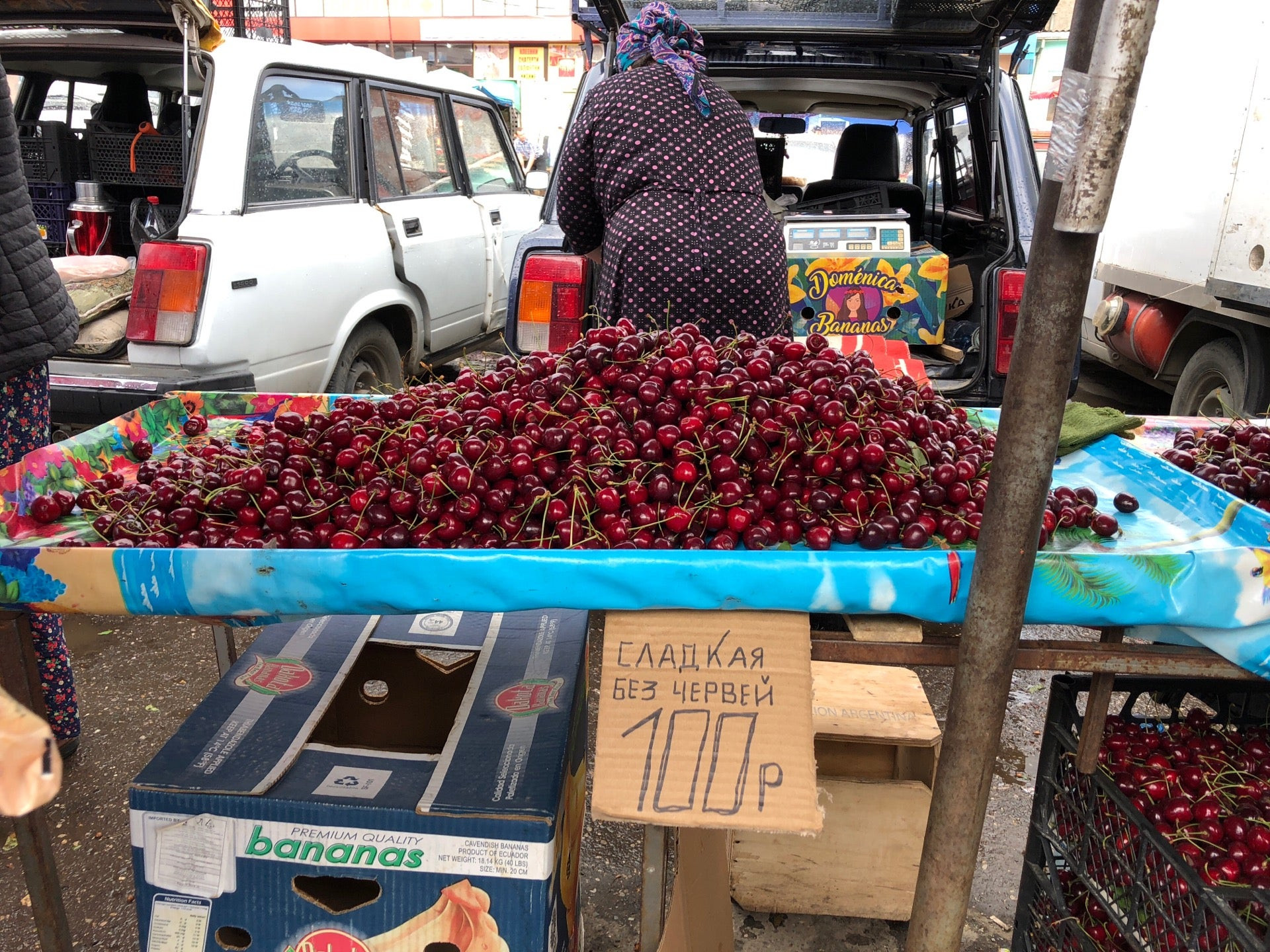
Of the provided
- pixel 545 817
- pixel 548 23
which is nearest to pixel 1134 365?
pixel 545 817

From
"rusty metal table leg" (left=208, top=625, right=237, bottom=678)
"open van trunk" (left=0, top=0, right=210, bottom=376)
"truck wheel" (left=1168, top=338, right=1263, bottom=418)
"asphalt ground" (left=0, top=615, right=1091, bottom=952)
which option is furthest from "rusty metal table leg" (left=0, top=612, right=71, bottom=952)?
"truck wheel" (left=1168, top=338, right=1263, bottom=418)

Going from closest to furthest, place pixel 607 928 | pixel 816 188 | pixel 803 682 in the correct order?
pixel 803 682 < pixel 607 928 < pixel 816 188

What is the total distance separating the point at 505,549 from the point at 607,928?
1.29 meters

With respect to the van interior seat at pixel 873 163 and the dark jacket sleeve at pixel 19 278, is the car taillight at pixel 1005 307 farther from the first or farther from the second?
the dark jacket sleeve at pixel 19 278

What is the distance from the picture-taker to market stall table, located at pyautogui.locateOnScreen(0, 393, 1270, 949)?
1.46 m

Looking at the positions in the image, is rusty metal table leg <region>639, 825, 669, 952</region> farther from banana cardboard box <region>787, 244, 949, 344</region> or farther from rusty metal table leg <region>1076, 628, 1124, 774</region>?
banana cardboard box <region>787, 244, 949, 344</region>

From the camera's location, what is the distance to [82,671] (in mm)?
3461

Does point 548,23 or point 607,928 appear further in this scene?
point 548,23

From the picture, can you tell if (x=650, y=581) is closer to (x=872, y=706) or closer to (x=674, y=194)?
(x=872, y=706)

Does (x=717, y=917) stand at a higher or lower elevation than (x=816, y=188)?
lower

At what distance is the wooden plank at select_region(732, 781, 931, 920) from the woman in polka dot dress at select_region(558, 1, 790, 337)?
4.76 feet

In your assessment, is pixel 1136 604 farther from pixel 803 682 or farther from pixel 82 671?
pixel 82 671

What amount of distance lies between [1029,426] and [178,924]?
5.47 feet

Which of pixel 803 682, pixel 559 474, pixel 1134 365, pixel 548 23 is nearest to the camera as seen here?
pixel 803 682
